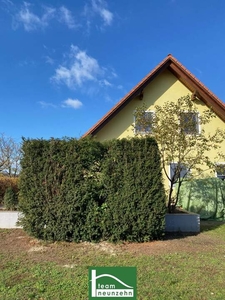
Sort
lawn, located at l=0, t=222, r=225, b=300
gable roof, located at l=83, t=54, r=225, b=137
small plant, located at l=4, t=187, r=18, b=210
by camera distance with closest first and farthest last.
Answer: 1. lawn, located at l=0, t=222, r=225, b=300
2. small plant, located at l=4, t=187, r=18, b=210
3. gable roof, located at l=83, t=54, r=225, b=137

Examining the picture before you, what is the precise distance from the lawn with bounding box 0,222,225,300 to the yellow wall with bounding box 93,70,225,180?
703 cm

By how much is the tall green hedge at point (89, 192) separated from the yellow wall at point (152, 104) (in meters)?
6.36

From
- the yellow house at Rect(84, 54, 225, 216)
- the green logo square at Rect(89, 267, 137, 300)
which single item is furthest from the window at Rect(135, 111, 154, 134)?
the green logo square at Rect(89, 267, 137, 300)

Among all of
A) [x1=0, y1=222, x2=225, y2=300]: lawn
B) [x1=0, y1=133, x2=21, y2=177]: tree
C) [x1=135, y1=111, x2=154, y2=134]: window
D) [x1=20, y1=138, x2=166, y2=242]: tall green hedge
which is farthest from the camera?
[x1=0, y1=133, x2=21, y2=177]: tree

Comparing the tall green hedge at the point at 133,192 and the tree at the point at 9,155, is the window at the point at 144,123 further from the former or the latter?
the tree at the point at 9,155

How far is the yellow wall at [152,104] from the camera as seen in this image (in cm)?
1266

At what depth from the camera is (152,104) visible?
512 inches

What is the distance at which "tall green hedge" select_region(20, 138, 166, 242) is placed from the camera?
5922 millimetres

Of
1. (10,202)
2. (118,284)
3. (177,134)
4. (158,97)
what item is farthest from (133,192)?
(158,97)

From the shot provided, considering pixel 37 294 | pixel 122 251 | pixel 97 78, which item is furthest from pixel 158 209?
pixel 97 78

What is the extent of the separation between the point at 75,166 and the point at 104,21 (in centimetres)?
701

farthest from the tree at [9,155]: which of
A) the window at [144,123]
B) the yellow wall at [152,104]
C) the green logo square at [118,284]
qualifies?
the green logo square at [118,284]

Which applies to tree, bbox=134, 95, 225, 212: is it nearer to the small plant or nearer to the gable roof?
the gable roof

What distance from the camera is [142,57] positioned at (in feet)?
36.4
